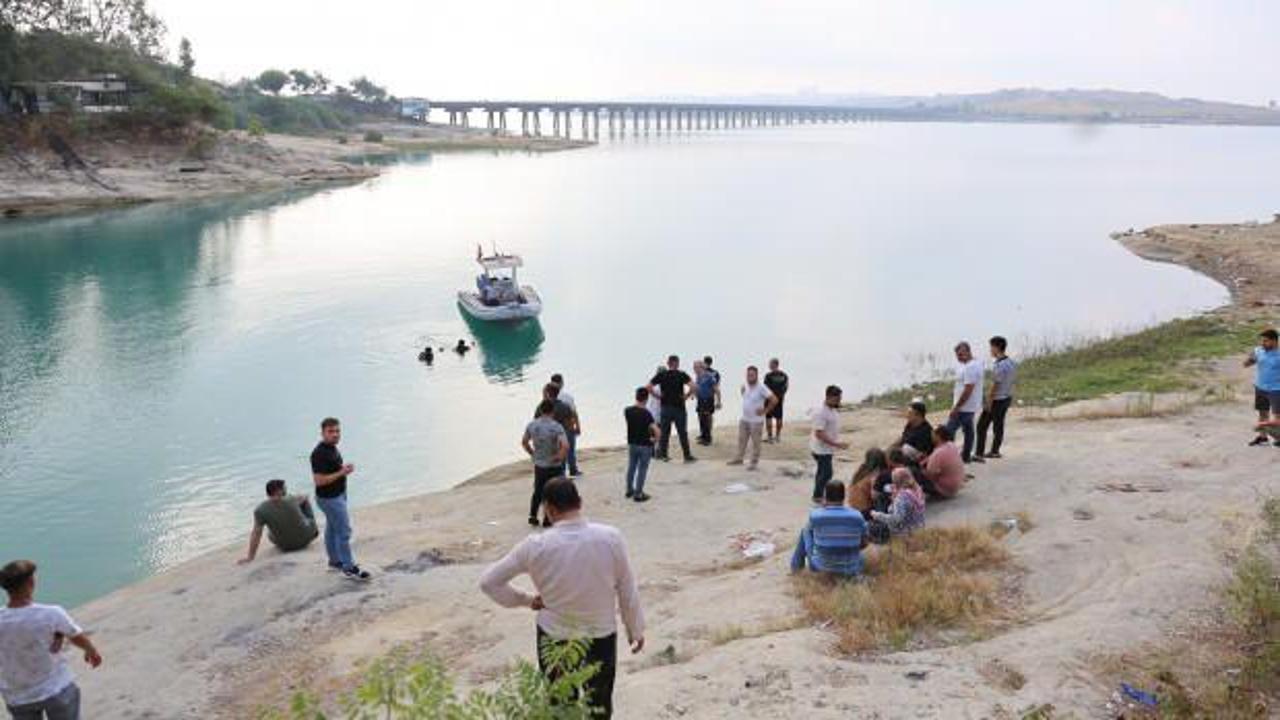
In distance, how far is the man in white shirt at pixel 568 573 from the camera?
5.30 m

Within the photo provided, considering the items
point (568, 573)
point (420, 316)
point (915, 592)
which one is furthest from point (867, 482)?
point (420, 316)

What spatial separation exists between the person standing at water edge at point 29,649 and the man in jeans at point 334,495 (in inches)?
141

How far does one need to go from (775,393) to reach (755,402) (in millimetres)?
2303

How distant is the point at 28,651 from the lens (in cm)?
692

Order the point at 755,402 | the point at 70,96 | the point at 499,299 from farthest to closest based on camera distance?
the point at 70,96, the point at 499,299, the point at 755,402

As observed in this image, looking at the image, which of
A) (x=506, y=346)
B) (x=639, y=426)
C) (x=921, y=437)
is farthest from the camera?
(x=506, y=346)

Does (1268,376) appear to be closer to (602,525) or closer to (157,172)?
(602,525)

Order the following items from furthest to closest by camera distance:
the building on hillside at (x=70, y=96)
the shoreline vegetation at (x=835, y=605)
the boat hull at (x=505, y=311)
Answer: the building on hillside at (x=70, y=96), the boat hull at (x=505, y=311), the shoreline vegetation at (x=835, y=605)

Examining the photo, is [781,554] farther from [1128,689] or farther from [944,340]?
[944,340]

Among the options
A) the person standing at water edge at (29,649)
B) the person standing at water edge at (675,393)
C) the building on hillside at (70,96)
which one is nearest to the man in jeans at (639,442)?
the person standing at water edge at (675,393)

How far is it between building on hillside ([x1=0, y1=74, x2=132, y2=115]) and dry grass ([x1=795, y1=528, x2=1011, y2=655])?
85.9m

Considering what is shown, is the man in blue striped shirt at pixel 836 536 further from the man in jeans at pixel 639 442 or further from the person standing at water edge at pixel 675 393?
the person standing at water edge at pixel 675 393

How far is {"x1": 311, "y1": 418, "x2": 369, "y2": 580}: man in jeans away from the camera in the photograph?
35.6 feet

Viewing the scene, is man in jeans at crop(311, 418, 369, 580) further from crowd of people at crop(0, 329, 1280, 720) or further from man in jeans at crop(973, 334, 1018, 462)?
man in jeans at crop(973, 334, 1018, 462)
